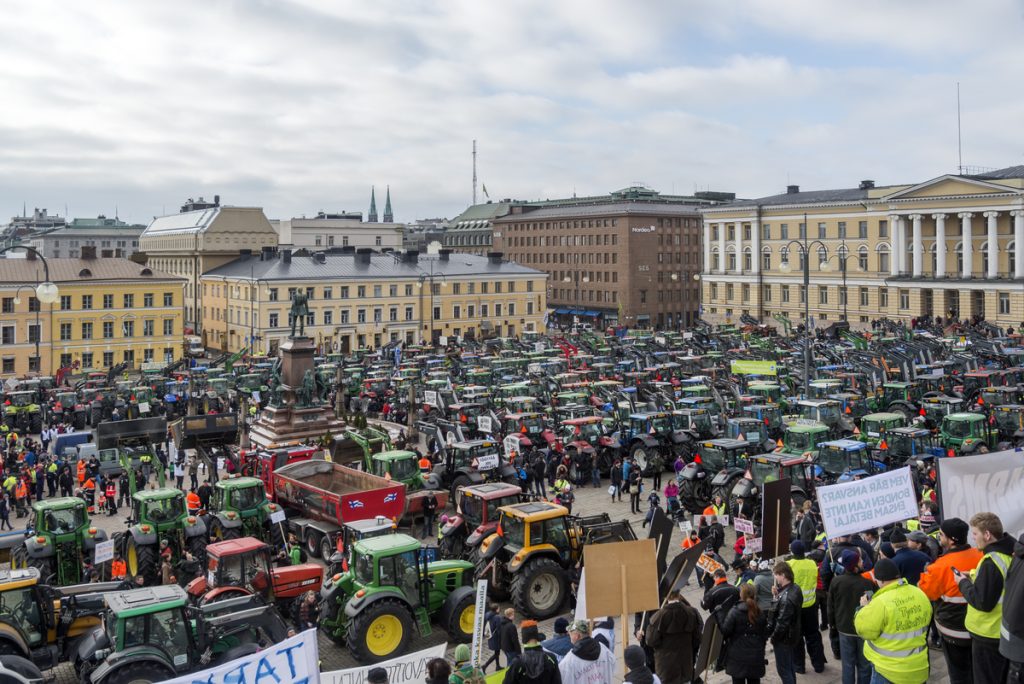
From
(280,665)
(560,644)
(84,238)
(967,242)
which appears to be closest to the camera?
(280,665)

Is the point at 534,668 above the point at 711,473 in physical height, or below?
above

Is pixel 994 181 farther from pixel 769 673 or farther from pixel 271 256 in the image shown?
pixel 769 673

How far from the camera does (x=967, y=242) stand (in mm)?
82875

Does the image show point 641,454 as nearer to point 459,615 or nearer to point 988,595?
point 459,615

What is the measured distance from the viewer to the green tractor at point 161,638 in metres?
11.8

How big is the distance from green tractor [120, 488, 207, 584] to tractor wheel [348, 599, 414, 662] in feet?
20.9

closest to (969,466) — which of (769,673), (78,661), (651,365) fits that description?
(769,673)

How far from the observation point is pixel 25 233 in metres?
191

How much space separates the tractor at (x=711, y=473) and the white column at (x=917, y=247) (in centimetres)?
6954

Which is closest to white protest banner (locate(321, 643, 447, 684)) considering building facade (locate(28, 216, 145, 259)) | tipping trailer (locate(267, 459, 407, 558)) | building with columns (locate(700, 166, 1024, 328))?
tipping trailer (locate(267, 459, 407, 558))

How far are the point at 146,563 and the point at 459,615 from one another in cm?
723

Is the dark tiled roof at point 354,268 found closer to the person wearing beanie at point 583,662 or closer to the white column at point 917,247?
the white column at point 917,247

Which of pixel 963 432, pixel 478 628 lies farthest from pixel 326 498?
pixel 963 432

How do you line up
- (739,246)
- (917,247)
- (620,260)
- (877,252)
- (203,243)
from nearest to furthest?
(917,247) < (877,252) < (203,243) < (739,246) < (620,260)
